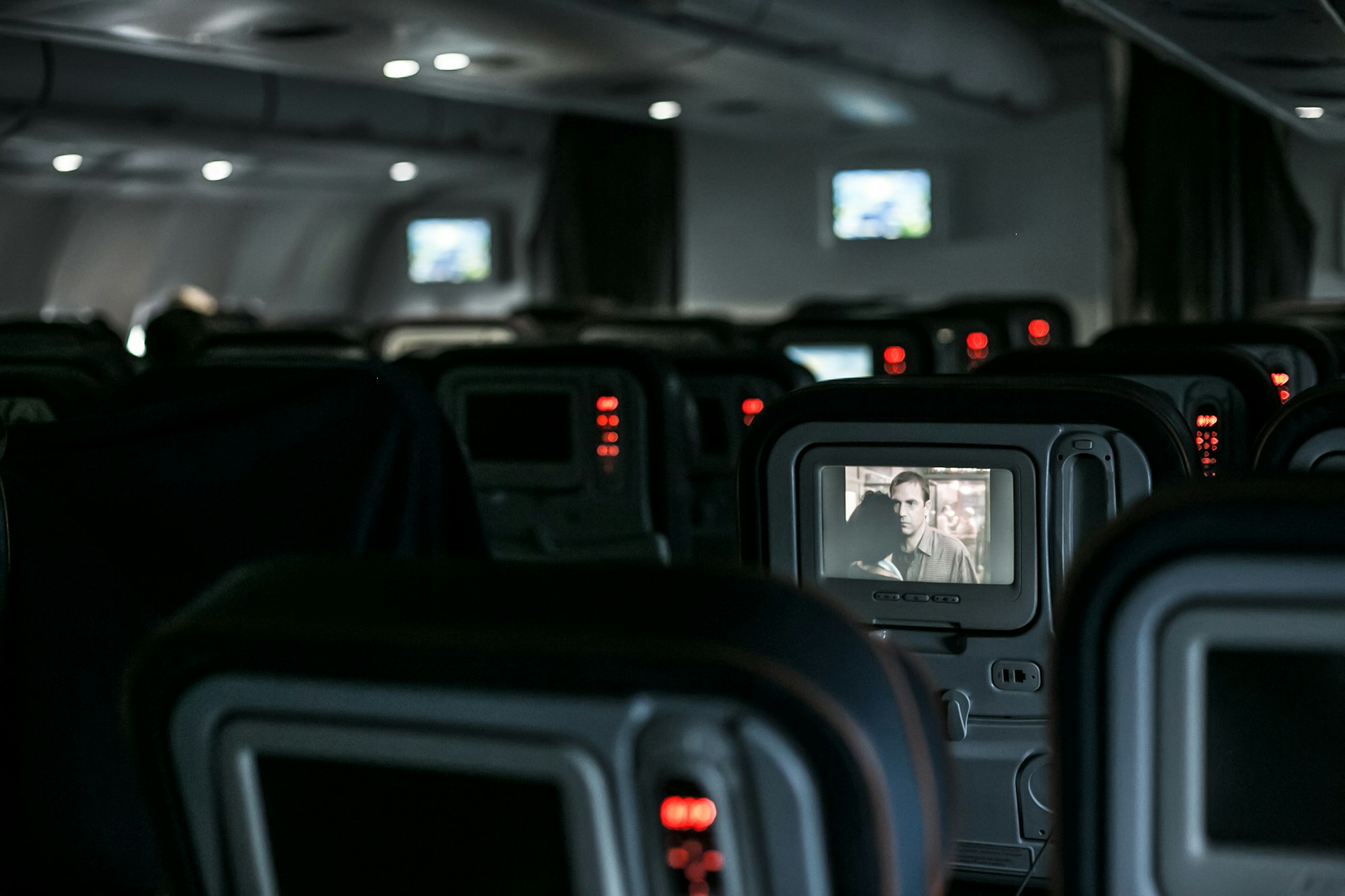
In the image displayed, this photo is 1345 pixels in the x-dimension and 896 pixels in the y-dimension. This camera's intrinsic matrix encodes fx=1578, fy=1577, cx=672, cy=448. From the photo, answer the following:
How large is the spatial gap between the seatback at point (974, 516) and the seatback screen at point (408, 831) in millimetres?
1982

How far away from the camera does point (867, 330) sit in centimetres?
660

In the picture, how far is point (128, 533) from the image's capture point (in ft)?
7.26

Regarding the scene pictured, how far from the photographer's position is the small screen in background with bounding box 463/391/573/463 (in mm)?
5066

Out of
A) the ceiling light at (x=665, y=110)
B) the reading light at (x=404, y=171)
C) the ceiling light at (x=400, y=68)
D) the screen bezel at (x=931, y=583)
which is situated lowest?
the screen bezel at (x=931, y=583)

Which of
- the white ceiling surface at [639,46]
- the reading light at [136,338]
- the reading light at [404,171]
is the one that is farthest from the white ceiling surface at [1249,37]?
the reading light at [136,338]

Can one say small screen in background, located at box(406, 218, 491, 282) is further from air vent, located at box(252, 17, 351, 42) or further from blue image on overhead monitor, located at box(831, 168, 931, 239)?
air vent, located at box(252, 17, 351, 42)

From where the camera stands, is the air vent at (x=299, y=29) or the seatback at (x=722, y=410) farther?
the air vent at (x=299, y=29)

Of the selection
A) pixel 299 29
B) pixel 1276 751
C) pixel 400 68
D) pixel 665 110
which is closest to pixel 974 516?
pixel 1276 751

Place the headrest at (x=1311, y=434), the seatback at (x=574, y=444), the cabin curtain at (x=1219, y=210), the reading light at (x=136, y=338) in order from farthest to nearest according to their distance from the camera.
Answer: the reading light at (x=136, y=338), the cabin curtain at (x=1219, y=210), the seatback at (x=574, y=444), the headrest at (x=1311, y=434)

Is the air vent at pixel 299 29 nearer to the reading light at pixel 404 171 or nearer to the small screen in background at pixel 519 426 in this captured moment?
the small screen in background at pixel 519 426

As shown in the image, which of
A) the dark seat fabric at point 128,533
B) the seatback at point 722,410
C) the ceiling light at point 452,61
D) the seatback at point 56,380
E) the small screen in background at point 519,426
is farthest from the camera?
the ceiling light at point 452,61

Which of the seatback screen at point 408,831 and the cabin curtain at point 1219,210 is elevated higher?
the cabin curtain at point 1219,210

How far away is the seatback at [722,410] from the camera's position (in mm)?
5363

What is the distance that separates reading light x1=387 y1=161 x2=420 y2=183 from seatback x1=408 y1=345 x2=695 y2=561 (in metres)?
8.85
